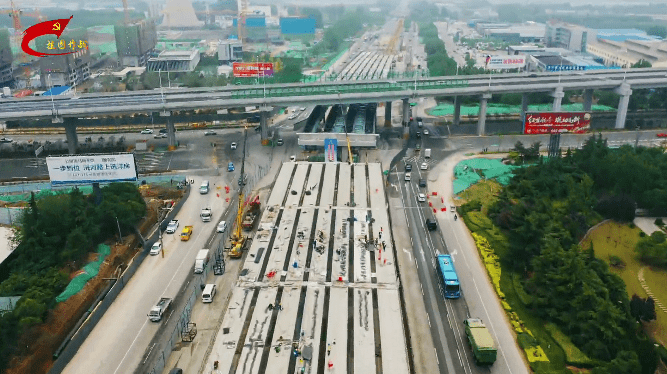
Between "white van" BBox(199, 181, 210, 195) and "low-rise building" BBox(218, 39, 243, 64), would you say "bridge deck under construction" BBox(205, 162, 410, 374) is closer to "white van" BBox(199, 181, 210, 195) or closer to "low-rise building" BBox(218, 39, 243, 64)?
"white van" BBox(199, 181, 210, 195)

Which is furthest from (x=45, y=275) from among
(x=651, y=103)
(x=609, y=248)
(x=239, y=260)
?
(x=651, y=103)

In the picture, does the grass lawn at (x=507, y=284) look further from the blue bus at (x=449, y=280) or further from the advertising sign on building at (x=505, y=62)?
the advertising sign on building at (x=505, y=62)

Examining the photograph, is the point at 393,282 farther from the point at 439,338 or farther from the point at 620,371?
the point at 620,371

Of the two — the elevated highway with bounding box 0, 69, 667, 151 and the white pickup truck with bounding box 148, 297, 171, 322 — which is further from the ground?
the elevated highway with bounding box 0, 69, 667, 151

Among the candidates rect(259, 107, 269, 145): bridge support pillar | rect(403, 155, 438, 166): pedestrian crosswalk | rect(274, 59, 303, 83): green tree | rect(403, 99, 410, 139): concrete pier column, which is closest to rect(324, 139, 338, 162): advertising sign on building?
rect(403, 155, 438, 166): pedestrian crosswalk

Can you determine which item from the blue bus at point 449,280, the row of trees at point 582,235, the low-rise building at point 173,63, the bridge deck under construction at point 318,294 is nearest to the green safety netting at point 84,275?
the bridge deck under construction at point 318,294

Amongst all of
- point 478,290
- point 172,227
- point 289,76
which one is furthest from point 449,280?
point 289,76
